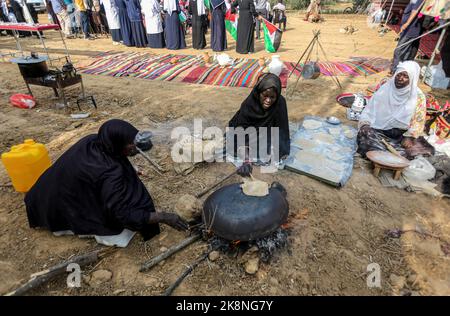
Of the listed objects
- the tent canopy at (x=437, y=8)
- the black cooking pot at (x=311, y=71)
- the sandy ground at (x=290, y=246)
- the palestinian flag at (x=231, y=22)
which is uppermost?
the tent canopy at (x=437, y=8)

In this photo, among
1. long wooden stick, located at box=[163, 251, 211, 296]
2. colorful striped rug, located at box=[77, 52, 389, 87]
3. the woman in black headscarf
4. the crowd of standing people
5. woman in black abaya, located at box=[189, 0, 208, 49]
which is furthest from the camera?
woman in black abaya, located at box=[189, 0, 208, 49]

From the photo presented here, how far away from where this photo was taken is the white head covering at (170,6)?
9.47m

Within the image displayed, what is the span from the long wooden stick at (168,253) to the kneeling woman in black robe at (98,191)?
192 millimetres

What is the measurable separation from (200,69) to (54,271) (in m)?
6.74

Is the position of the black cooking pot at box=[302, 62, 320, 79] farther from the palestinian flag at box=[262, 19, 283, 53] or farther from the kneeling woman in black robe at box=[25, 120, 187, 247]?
the kneeling woman in black robe at box=[25, 120, 187, 247]

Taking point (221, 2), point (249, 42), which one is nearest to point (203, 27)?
point (221, 2)

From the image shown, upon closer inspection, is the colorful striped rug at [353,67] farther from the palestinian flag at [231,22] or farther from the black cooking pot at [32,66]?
the black cooking pot at [32,66]

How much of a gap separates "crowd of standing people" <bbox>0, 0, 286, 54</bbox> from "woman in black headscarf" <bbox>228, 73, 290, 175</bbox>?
6.85 m

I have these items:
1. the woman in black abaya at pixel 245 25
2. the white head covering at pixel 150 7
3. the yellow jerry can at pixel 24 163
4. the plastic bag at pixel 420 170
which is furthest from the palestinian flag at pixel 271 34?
the yellow jerry can at pixel 24 163

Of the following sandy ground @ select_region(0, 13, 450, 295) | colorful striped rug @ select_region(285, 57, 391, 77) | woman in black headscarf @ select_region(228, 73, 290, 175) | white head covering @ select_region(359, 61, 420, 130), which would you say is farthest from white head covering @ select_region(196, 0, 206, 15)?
white head covering @ select_region(359, 61, 420, 130)

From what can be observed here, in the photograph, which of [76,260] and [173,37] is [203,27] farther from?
[76,260]

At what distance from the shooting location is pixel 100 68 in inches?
319

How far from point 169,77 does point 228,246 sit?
606 cm

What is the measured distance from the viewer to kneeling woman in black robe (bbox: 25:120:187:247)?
2096 millimetres
